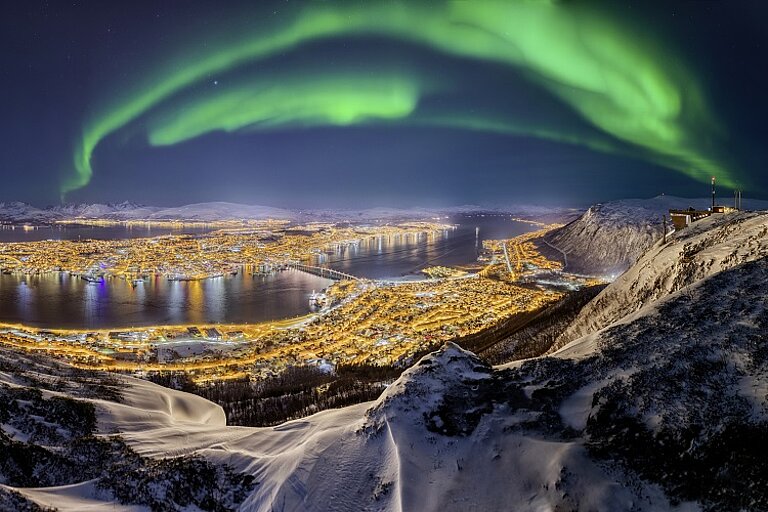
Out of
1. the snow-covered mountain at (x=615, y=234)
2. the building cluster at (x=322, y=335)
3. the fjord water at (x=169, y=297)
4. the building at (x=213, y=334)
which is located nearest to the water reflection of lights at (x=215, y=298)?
the fjord water at (x=169, y=297)

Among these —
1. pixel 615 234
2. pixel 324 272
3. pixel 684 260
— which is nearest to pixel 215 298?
pixel 324 272

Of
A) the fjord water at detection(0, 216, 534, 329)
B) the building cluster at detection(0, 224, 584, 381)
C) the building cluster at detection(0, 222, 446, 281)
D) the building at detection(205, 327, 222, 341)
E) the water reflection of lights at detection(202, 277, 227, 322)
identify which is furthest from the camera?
the building cluster at detection(0, 222, 446, 281)

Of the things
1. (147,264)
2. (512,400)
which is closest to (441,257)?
(147,264)

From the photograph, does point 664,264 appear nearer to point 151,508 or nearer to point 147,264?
point 151,508

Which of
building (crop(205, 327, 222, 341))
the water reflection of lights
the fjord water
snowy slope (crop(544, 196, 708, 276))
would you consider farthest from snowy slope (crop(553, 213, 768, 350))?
snowy slope (crop(544, 196, 708, 276))

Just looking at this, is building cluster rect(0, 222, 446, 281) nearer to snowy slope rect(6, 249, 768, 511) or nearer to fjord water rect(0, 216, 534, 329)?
fjord water rect(0, 216, 534, 329)

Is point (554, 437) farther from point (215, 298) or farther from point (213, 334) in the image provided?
point (215, 298)

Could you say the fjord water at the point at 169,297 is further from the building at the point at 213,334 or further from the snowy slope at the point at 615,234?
the snowy slope at the point at 615,234
